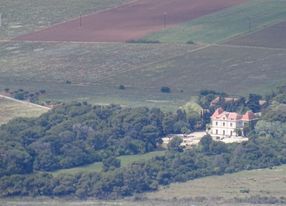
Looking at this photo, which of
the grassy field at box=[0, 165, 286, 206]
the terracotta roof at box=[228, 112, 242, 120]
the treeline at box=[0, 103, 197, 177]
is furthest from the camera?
the terracotta roof at box=[228, 112, 242, 120]

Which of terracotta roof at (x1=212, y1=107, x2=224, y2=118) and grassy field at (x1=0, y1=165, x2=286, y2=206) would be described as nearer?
grassy field at (x1=0, y1=165, x2=286, y2=206)

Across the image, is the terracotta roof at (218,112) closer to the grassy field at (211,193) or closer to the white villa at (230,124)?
the white villa at (230,124)

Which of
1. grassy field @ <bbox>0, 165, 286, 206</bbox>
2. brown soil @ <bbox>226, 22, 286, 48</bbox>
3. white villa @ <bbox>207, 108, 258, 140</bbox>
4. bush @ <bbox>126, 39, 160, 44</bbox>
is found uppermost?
brown soil @ <bbox>226, 22, 286, 48</bbox>

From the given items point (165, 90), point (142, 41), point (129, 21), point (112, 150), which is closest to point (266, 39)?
point (142, 41)

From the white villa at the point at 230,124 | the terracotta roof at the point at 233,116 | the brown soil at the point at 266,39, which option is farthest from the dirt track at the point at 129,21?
the white villa at the point at 230,124

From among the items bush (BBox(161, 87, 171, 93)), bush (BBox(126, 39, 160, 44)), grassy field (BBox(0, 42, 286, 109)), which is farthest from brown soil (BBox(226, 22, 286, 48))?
bush (BBox(161, 87, 171, 93))

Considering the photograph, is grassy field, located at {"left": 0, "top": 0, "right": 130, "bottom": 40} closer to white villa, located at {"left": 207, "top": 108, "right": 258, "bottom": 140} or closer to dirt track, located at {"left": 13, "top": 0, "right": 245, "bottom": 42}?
dirt track, located at {"left": 13, "top": 0, "right": 245, "bottom": 42}

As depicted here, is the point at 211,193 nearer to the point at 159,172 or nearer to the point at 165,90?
the point at 159,172
